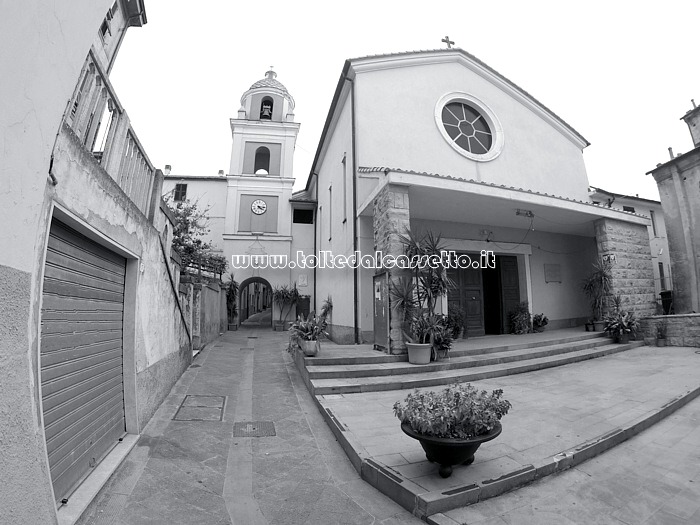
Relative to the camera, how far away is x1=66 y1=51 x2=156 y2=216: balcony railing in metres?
2.83

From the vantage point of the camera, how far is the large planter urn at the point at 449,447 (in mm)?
2566

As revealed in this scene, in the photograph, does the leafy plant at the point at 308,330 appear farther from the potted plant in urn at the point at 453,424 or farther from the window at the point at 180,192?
the window at the point at 180,192

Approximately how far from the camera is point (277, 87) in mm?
20719

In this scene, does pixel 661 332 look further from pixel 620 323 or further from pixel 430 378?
pixel 430 378

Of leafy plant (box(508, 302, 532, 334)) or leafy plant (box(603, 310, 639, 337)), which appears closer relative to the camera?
leafy plant (box(603, 310, 639, 337))

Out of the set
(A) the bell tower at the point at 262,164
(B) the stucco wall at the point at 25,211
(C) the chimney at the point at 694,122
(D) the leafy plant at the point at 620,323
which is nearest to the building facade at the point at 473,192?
(D) the leafy plant at the point at 620,323

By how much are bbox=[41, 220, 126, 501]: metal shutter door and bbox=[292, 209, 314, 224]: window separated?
50.2 ft

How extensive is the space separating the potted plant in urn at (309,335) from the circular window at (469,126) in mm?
6777

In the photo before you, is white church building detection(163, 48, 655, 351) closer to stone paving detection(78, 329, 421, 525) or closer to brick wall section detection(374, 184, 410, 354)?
brick wall section detection(374, 184, 410, 354)

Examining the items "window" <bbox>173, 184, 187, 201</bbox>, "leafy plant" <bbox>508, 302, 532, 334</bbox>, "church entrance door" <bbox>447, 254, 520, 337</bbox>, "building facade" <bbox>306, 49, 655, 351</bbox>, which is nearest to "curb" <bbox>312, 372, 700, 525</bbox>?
"building facade" <bbox>306, 49, 655, 351</bbox>

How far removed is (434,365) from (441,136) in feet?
22.5

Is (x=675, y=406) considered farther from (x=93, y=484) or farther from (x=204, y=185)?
(x=204, y=185)

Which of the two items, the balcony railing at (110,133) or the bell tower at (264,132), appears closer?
the balcony railing at (110,133)

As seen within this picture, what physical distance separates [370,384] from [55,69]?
509cm
